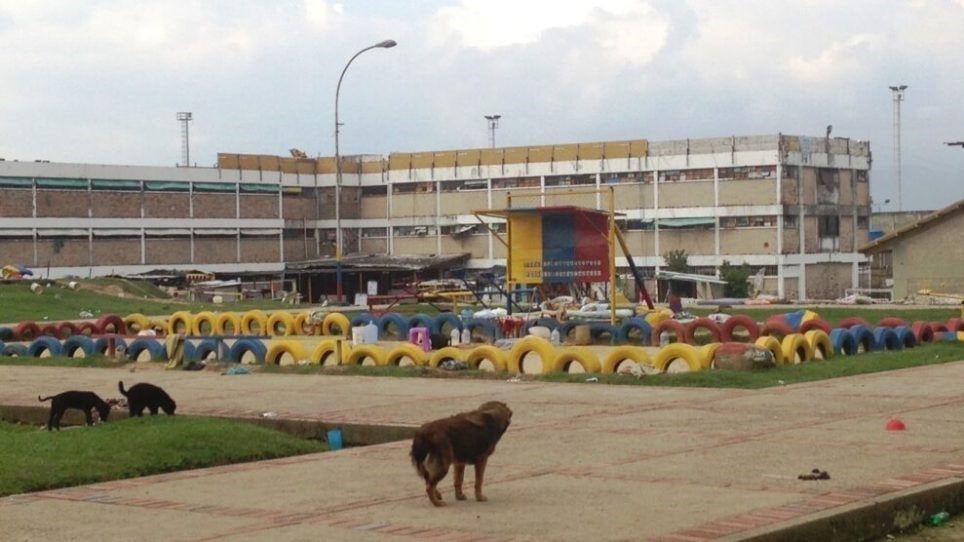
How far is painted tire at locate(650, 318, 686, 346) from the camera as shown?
30.1 meters

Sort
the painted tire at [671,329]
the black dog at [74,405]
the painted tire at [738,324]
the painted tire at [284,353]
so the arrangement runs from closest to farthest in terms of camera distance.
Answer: the black dog at [74,405] < the painted tire at [284,353] < the painted tire at [738,324] < the painted tire at [671,329]

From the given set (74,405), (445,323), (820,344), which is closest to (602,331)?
(445,323)

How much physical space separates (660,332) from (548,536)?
22.5m

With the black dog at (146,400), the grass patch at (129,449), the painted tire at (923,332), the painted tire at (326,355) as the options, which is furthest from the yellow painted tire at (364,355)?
the painted tire at (923,332)

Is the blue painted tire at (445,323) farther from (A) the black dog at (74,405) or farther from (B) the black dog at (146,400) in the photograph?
(A) the black dog at (74,405)

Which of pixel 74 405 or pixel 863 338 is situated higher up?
pixel 863 338

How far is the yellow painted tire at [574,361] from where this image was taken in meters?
22.1

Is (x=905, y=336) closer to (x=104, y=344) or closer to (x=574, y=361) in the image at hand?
(x=574, y=361)

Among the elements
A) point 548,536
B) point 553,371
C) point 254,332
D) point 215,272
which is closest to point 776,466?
point 548,536

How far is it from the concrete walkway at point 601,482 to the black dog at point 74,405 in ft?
5.25

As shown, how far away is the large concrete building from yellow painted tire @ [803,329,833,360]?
160ft

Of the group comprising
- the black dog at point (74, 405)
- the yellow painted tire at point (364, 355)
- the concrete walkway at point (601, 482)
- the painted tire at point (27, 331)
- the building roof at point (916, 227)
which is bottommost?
the concrete walkway at point (601, 482)

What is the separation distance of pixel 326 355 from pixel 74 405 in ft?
29.5

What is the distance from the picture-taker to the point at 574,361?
2262 centimetres
